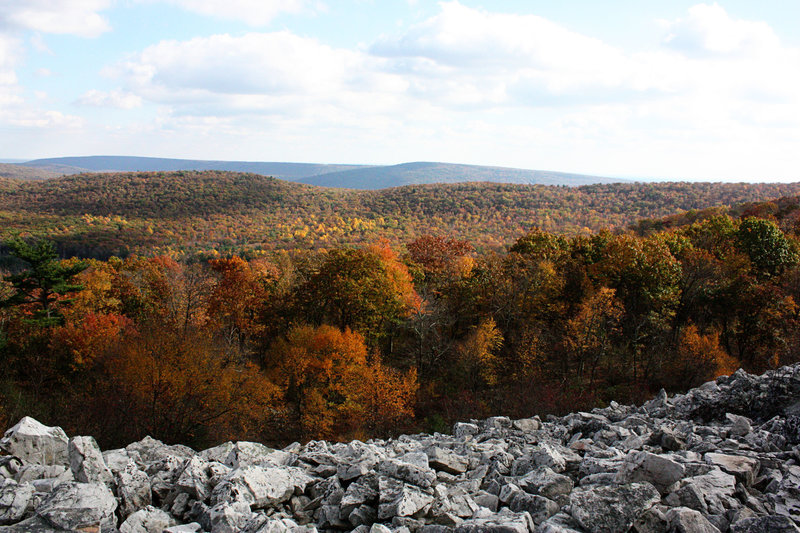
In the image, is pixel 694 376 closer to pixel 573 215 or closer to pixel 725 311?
pixel 725 311

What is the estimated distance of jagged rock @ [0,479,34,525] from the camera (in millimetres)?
7562

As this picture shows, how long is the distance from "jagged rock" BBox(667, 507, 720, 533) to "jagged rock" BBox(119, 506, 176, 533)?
840 centimetres

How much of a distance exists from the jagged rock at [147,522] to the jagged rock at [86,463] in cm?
130

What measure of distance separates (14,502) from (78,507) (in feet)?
3.62

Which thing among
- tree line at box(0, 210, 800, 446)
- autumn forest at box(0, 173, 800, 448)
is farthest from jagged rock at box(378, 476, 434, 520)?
tree line at box(0, 210, 800, 446)

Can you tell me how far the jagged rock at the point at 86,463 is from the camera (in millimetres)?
9062

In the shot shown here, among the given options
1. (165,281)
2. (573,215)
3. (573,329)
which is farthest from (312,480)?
(573,215)

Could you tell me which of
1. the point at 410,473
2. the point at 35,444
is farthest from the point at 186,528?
the point at 35,444

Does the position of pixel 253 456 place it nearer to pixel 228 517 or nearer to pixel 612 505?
pixel 228 517

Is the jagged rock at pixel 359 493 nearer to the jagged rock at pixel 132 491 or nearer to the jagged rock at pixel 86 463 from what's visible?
the jagged rock at pixel 132 491

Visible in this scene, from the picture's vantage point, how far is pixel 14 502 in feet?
25.2

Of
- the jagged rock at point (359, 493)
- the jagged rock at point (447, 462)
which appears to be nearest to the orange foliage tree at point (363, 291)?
the jagged rock at point (447, 462)

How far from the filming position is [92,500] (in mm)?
7875

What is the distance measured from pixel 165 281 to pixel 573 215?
139 m
